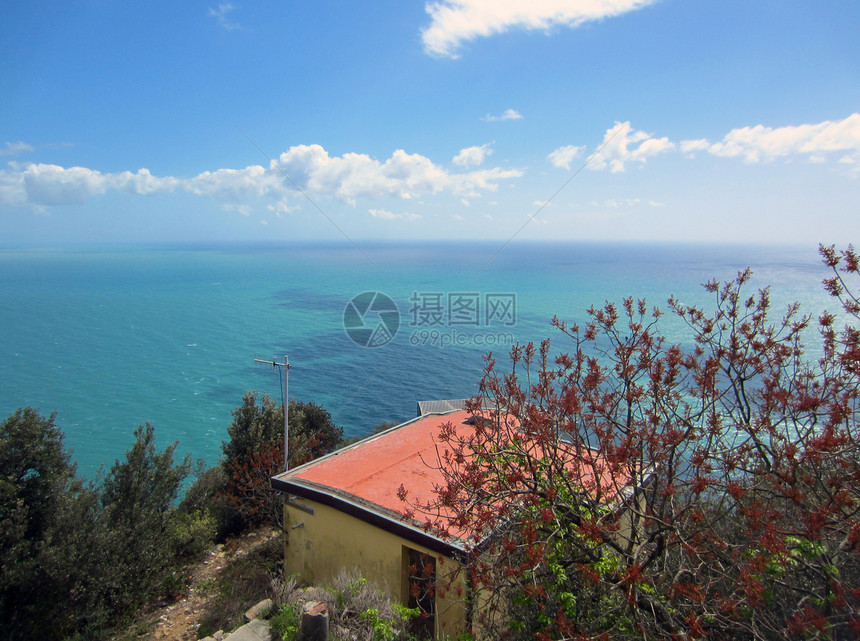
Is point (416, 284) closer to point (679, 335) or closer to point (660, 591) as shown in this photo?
point (679, 335)

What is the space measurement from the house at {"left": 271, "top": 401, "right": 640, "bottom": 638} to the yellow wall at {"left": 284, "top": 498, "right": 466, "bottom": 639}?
1 centimetres

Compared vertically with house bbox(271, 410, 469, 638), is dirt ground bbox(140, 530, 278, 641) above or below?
below

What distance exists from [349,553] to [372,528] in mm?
835

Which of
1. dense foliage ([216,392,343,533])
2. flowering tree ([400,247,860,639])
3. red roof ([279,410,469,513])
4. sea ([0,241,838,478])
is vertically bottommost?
sea ([0,241,838,478])

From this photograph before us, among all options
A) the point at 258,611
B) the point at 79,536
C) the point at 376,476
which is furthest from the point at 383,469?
the point at 79,536

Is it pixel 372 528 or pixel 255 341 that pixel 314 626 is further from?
pixel 255 341

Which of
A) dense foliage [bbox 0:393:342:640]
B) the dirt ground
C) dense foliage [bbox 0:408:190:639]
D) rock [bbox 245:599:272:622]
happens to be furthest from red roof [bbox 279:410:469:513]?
dense foliage [bbox 0:408:190:639]

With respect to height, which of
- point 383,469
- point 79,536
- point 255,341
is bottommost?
point 255,341

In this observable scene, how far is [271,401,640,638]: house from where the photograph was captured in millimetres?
7203

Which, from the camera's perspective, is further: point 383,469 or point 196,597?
point 383,469

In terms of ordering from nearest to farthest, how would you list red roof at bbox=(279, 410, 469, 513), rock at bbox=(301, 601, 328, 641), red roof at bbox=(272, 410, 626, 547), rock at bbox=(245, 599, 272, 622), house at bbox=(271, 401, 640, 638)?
1. rock at bbox=(301, 601, 328, 641)
2. rock at bbox=(245, 599, 272, 622)
3. house at bbox=(271, 401, 640, 638)
4. red roof at bbox=(272, 410, 626, 547)
5. red roof at bbox=(279, 410, 469, 513)

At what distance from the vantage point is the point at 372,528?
8125 millimetres

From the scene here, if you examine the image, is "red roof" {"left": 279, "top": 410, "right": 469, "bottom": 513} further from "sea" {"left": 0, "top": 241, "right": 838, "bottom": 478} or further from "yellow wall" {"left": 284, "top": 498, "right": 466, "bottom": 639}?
"sea" {"left": 0, "top": 241, "right": 838, "bottom": 478}

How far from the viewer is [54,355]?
47.2 meters
